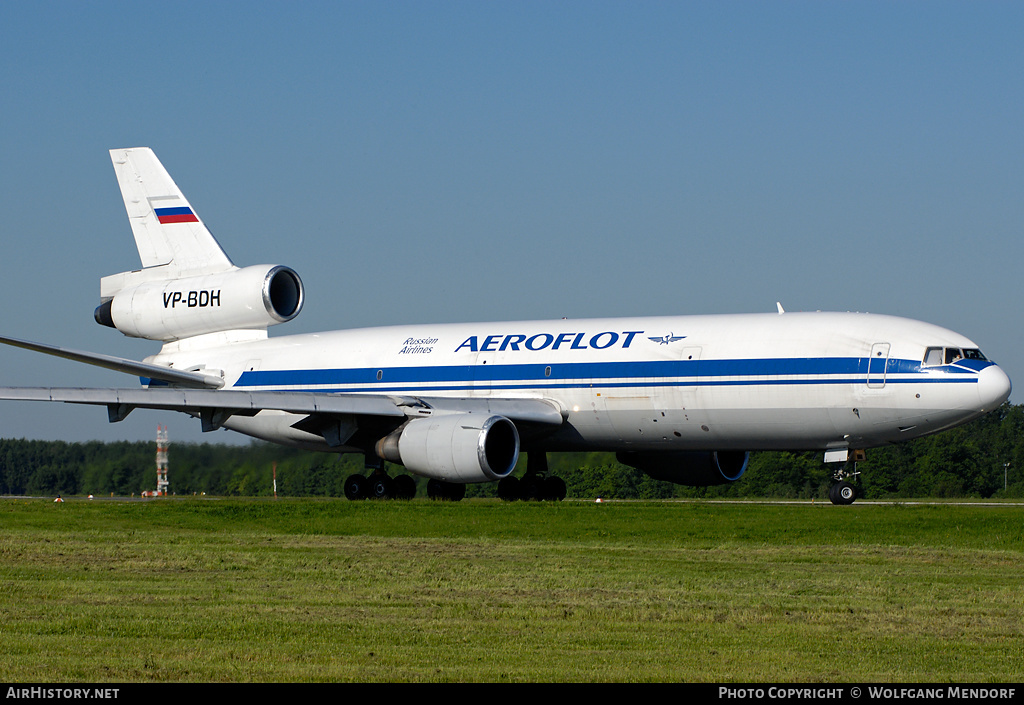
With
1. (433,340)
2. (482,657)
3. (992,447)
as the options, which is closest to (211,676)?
(482,657)

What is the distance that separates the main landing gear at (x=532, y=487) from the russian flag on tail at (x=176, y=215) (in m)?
11.7

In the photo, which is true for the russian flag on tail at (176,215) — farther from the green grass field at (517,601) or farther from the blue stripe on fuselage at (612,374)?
the green grass field at (517,601)

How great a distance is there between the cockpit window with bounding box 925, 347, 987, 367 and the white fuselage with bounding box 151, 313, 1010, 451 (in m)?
0.10

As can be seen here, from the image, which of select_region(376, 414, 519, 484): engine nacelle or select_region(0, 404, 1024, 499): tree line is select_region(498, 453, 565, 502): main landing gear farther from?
select_region(376, 414, 519, 484): engine nacelle

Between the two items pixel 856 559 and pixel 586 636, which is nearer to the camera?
pixel 586 636

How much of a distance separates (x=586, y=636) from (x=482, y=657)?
1162 mm

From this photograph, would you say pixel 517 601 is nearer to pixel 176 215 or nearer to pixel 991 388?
pixel 991 388

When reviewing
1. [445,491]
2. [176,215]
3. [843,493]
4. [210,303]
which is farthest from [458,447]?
[176,215]

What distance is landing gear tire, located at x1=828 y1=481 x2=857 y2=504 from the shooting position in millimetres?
27562

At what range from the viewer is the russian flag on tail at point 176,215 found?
36.4 m

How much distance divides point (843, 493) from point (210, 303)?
17144mm

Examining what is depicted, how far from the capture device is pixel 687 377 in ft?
92.4
